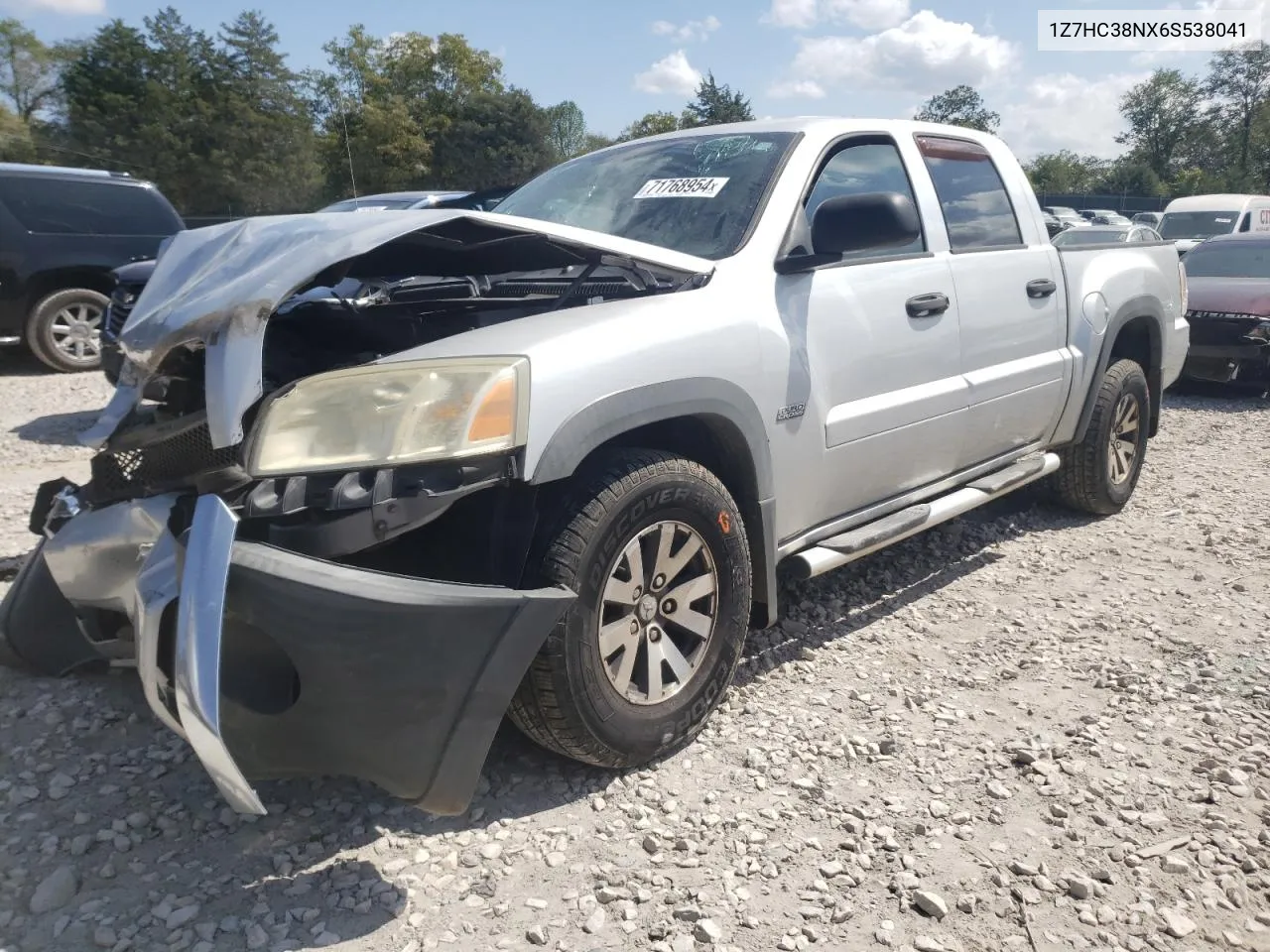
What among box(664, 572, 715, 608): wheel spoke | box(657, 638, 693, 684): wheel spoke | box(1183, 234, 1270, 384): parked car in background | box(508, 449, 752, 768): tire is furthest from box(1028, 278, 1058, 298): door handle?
box(1183, 234, 1270, 384): parked car in background

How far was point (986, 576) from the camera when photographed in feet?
14.0

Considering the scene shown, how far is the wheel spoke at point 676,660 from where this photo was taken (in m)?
2.64

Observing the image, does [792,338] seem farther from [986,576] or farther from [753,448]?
[986,576]

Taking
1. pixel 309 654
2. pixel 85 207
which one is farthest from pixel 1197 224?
pixel 309 654

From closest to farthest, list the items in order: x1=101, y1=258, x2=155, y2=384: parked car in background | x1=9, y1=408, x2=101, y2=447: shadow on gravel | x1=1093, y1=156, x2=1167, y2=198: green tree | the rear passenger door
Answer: the rear passenger door
x1=101, y1=258, x2=155, y2=384: parked car in background
x1=9, y1=408, x2=101, y2=447: shadow on gravel
x1=1093, y1=156, x2=1167, y2=198: green tree

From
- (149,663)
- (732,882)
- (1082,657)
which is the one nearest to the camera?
(149,663)

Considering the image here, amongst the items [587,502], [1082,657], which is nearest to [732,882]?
[587,502]

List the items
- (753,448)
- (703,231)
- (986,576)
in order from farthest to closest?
(986,576) → (703,231) → (753,448)

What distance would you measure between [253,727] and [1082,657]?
2.79 m

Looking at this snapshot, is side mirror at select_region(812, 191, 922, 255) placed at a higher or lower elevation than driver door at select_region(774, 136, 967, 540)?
higher

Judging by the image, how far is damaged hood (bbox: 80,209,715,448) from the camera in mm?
2068

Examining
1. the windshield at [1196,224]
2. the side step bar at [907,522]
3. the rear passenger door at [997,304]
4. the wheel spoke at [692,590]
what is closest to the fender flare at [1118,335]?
the rear passenger door at [997,304]

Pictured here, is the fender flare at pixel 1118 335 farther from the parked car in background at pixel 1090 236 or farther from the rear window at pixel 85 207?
A: the rear window at pixel 85 207

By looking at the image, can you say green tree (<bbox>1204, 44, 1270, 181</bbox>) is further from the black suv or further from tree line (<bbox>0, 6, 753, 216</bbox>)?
the black suv
